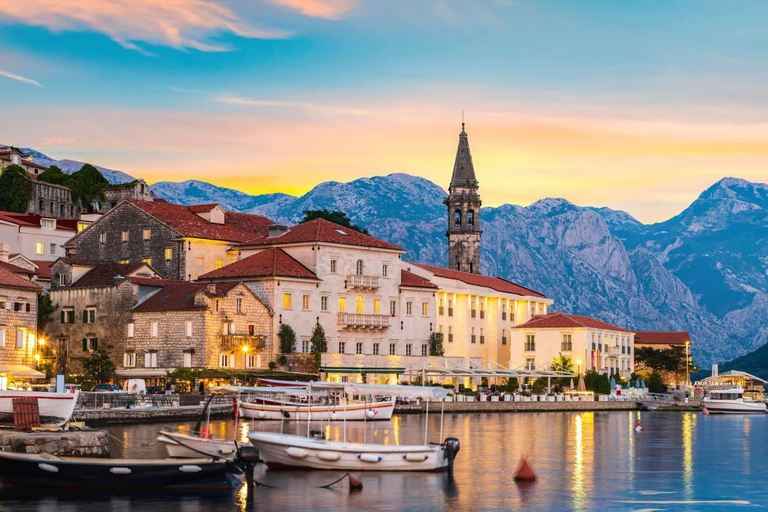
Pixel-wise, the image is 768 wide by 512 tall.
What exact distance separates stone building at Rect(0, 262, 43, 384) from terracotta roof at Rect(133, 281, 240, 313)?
502 inches

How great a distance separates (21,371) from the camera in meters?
89.1

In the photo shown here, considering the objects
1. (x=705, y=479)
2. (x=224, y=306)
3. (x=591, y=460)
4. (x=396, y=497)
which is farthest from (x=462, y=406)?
(x=396, y=497)

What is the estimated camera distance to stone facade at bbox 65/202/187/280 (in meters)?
120

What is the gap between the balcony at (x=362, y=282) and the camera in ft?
393

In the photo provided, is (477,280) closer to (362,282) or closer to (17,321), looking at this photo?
(362,282)

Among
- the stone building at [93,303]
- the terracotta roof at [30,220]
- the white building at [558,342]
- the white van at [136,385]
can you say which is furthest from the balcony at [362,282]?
the terracotta roof at [30,220]

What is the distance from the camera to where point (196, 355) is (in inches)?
4144

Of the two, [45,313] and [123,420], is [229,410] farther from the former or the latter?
[45,313]

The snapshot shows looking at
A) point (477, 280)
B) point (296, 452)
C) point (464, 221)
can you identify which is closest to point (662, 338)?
point (464, 221)

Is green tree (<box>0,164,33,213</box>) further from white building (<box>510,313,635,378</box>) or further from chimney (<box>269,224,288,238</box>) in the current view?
white building (<box>510,313,635,378</box>)

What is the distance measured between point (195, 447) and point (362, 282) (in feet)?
225

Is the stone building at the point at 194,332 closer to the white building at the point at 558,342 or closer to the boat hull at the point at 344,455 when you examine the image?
the white building at the point at 558,342

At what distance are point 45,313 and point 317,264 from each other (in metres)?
24.0

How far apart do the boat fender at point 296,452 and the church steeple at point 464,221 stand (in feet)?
392
